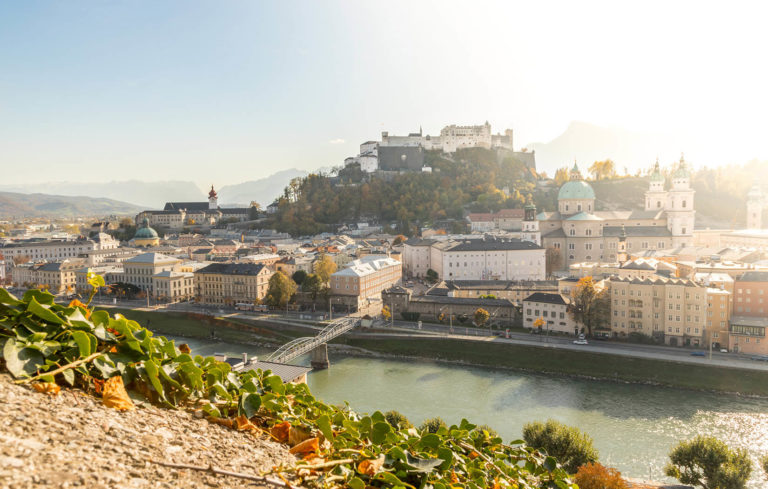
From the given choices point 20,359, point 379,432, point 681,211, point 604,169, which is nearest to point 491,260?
point 681,211

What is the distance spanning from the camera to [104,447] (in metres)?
1.09

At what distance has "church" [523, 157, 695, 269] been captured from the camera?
3591cm

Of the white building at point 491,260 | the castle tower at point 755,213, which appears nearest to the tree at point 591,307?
the white building at point 491,260

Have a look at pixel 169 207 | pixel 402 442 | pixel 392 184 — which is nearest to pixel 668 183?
pixel 392 184

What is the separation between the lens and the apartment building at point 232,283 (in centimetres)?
2786

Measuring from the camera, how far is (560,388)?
15.7 m

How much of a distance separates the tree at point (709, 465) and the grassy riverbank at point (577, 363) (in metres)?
6.21

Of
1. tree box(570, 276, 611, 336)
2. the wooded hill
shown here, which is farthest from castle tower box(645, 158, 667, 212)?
tree box(570, 276, 611, 336)

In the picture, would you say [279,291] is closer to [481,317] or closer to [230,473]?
[481,317]

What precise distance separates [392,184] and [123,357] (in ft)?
168

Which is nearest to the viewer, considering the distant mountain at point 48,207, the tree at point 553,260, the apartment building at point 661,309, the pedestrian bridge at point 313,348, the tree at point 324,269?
the pedestrian bridge at point 313,348

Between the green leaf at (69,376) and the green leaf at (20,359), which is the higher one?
the green leaf at (20,359)

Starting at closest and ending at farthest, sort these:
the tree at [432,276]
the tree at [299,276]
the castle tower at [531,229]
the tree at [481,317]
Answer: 1. the tree at [481,317]
2. the tree at [299,276]
3. the tree at [432,276]
4. the castle tower at [531,229]

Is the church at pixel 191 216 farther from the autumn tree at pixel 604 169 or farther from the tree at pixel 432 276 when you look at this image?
the autumn tree at pixel 604 169
